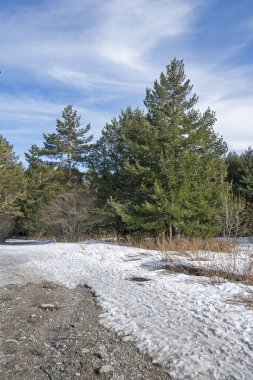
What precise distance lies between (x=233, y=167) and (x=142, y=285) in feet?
83.8

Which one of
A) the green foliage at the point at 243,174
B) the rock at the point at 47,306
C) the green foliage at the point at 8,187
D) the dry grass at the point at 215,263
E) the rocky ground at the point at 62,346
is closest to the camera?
the rocky ground at the point at 62,346

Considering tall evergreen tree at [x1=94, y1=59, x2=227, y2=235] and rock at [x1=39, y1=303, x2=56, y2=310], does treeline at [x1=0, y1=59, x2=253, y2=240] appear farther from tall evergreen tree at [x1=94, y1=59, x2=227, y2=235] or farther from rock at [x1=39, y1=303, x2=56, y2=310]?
rock at [x1=39, y1=303, x2=56, y2=310]

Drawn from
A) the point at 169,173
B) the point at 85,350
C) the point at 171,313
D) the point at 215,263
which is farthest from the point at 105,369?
the point at 169,173

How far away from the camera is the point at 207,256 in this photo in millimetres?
9469

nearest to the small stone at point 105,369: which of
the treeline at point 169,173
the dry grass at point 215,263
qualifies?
the dry grass at point 215,263

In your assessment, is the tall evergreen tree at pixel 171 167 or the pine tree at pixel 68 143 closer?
the tall evergreen tree at pixel 171 167

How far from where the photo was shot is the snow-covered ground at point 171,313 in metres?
3.61

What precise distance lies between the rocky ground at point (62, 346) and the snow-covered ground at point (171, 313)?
0.19m

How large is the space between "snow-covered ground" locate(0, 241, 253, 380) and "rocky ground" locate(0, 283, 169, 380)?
0.19 meters

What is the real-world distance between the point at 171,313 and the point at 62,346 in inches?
65.8

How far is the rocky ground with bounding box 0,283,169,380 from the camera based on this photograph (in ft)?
11.6

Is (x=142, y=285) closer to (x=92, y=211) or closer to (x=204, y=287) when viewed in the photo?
(x=204, y=287)

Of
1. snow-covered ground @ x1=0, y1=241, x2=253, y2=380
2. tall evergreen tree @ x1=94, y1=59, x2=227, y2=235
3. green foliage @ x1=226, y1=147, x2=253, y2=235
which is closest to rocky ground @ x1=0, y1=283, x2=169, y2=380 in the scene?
snow-covered ground @ x1=0, y1=241, x2=253, y2=380

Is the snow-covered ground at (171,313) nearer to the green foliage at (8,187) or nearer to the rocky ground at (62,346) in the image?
the rocky ground at (62,346)
